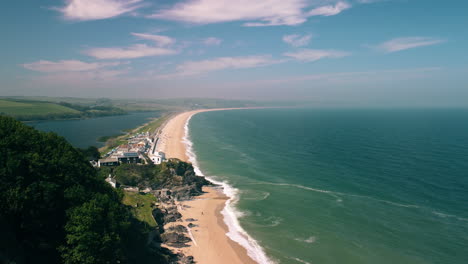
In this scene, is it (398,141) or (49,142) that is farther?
(398,141)

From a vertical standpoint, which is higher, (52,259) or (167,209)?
(52,259)

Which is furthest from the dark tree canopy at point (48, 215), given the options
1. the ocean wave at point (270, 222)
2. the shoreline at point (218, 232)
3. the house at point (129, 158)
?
the house at point (129, 158)

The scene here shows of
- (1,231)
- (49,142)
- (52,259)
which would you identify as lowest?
(52,259)

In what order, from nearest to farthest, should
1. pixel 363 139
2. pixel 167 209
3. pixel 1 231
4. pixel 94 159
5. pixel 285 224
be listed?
pixel 1 231 < pixel 285 224 < pixel 167 209 < pixel 94 159 < pixel 363 139

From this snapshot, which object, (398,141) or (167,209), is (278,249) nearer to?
(167,209)

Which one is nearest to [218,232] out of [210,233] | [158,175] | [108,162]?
[210,233]

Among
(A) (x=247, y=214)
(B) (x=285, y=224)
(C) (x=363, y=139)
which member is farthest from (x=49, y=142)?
(C) (x=363, y=139)

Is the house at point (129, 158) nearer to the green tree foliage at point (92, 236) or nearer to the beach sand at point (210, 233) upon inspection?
the beach sand at point (210, 233)

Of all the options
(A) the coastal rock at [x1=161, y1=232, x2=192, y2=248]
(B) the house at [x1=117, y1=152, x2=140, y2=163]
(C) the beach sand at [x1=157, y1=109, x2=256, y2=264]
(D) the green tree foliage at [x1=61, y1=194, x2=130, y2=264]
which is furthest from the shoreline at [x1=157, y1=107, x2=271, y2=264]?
(B) the house at [x1=117, y1=152, x2=140, y2=163]
